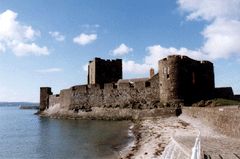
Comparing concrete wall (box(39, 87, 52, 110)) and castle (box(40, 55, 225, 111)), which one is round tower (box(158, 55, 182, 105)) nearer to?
castle (box(40, 55, 225, 111))

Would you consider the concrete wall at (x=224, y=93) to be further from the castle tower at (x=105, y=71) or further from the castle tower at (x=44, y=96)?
the castle tower at (x=44, y=96)

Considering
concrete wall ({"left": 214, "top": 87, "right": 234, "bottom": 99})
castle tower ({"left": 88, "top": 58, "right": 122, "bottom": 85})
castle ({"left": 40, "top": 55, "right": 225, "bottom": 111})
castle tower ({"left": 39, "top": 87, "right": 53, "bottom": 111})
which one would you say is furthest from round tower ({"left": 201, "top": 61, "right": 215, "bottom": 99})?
castle tower ({"left": 39, "top": 87, "right": 53, "bottom": 111})

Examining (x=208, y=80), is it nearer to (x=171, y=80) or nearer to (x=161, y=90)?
(x=171, y=80)

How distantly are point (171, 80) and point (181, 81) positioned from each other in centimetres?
107

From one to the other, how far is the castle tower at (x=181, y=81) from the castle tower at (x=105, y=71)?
687 inches

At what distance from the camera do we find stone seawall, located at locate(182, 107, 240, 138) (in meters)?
9.23

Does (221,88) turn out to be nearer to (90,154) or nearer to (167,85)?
(167,85)

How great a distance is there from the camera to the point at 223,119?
34.4 ft

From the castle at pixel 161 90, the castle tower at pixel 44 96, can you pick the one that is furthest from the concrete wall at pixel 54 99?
the castle at pixel 161 90

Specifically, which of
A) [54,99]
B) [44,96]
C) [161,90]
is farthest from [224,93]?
[44,96]

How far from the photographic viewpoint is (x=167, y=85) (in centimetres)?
2166

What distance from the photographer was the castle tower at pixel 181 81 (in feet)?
69.3

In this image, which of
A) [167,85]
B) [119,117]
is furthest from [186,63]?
[119,117]

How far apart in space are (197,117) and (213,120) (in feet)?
9.99
